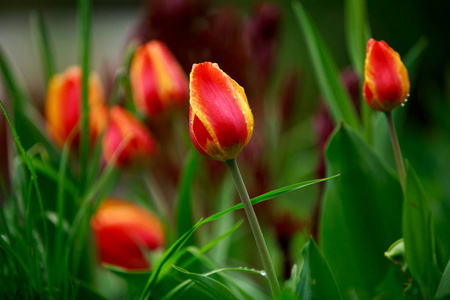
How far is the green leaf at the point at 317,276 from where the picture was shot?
21 cm

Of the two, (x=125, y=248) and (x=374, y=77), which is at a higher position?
(x=374, y=77)

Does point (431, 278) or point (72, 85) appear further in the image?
point (72, 85)

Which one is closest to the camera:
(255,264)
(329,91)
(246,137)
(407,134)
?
(246,137)

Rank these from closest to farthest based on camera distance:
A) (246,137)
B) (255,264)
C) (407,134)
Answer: (246,137) → (255,264) → (407,134)

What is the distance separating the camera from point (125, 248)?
1.34ft

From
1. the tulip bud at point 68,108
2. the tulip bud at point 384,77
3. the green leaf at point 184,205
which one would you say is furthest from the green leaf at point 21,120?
the tulip bud at point 384,77

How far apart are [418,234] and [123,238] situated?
25 centimetres

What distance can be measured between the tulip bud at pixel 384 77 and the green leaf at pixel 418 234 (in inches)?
1.1

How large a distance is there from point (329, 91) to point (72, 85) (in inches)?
7.3

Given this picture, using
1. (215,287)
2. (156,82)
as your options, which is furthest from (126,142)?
(215,287)

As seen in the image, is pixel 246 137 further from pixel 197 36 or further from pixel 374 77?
pixel 197 36

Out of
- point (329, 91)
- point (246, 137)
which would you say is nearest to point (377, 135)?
point (329, 91)

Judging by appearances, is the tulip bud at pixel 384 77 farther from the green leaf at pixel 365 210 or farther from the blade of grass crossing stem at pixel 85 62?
the blade of grass crossing stem at pixel 85 62

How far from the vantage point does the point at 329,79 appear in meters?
0.31
